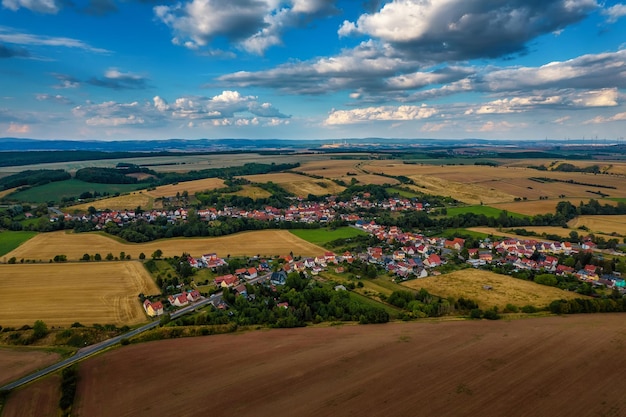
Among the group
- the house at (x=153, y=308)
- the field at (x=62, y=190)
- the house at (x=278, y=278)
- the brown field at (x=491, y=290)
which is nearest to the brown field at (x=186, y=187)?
the field at (x=62, y=190)

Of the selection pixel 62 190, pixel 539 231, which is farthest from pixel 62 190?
pixel 539 231

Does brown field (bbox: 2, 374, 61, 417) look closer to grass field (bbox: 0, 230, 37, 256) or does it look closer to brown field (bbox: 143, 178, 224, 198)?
grass field (bbox: 0, 230, 37, 256)

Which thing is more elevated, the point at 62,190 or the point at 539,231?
the point at 62,190

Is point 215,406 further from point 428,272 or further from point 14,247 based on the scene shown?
point 14,247

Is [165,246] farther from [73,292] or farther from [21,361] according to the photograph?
[21,361]

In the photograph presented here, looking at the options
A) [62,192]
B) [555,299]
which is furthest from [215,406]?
[62,192]

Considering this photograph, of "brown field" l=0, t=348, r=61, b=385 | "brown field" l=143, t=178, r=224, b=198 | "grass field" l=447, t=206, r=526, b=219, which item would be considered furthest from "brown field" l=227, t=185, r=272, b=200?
"brown field" l=0, t=348, r=61, b=385
